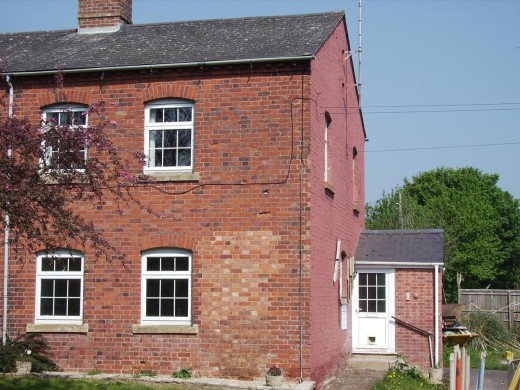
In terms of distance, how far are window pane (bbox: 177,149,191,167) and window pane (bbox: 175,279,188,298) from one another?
2.44m

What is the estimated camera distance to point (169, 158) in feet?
55.5

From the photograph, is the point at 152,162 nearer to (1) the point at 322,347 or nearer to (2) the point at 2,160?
(1) the point at 322,347

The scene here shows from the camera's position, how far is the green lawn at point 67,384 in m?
14.5

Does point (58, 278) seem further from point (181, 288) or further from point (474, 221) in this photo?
point (474, 221)

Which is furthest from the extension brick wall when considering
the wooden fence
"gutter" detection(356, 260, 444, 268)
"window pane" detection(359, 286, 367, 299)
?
the wooden fence

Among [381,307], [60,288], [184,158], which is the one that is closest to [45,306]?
[60,288]

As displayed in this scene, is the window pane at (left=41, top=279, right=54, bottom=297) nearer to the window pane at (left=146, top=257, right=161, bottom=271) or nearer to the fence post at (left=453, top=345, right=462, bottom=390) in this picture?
the window pane at (left=146, top=257, right=161, bottom=271)

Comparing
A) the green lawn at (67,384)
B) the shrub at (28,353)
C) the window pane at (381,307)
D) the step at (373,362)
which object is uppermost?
the window pane at (381,307)

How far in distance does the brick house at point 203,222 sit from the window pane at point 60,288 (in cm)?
3

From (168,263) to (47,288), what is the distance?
2.77m

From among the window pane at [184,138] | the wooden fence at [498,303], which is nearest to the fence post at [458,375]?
the window pane at [184,138]

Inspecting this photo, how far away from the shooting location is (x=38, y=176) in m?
9.81

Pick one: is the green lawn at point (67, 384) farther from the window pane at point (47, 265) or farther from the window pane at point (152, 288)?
the window pane at point (47, 265)

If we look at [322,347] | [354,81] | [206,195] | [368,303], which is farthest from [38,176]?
[354,81]
